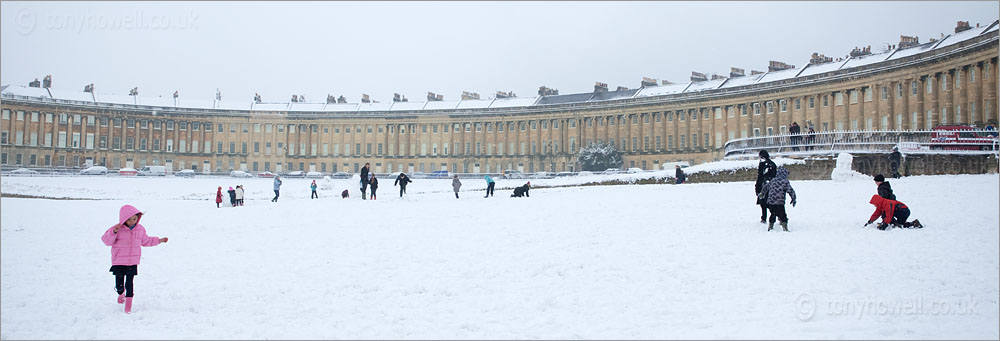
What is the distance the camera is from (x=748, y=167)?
3056 cm

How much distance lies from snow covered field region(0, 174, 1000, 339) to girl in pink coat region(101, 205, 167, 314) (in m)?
0.36

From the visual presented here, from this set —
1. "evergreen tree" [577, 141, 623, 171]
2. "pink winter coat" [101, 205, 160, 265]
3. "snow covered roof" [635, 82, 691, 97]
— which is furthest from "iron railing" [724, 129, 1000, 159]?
"snow covered roof" [635, 82, 691, 97]

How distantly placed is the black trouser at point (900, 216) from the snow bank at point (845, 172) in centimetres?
1312

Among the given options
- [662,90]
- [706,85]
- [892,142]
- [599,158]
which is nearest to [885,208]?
[892,142]

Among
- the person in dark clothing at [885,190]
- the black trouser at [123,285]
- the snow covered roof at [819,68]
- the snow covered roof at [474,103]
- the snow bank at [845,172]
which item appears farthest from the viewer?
the snow covered roof at [474,103]

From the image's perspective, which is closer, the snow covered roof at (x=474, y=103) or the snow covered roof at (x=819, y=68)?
the snow covered roof at (x=819, y=68)

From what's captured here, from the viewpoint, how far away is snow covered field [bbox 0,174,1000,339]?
8516 millimetres

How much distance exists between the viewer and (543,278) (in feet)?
36.6

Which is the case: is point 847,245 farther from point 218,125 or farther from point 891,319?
point 218,125

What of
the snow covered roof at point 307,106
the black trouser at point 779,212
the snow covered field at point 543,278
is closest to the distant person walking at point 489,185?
the snow covered field at point 543,278

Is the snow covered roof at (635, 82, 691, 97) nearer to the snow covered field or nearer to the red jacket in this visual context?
the snow covered field

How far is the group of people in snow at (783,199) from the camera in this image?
44.2ft

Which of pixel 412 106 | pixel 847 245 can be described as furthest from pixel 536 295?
pixel 412 106

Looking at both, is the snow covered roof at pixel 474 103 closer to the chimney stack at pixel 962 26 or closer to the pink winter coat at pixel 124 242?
→ the chimney stack at pixel 962 26
